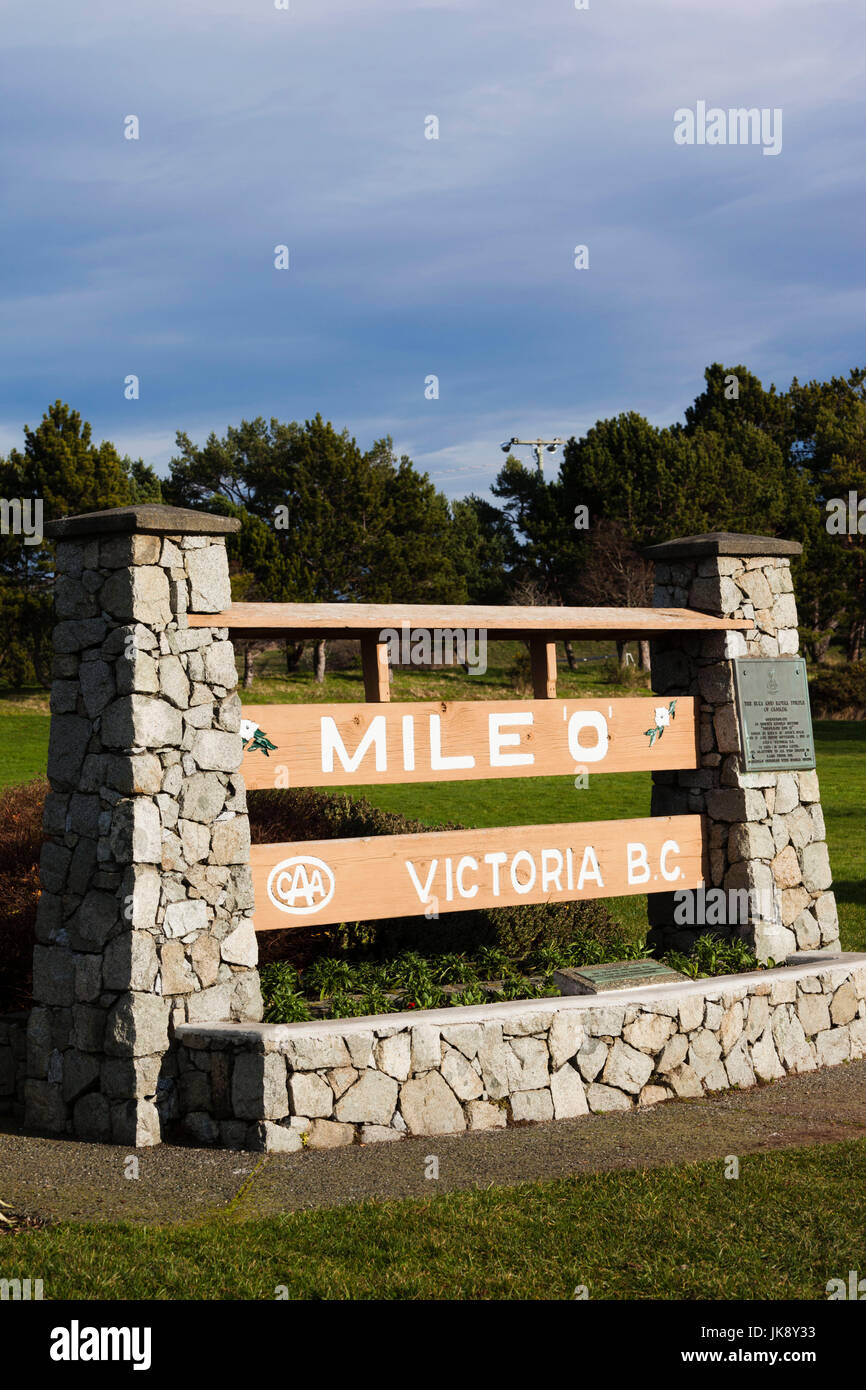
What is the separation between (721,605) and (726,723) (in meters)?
0.88

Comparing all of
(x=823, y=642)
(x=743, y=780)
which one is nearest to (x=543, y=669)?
(x=743, y=780)

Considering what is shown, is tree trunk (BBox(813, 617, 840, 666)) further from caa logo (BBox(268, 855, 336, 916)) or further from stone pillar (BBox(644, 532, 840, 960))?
caa logo (BBox(268, 855, 336, 916))

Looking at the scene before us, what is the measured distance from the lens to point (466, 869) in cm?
808

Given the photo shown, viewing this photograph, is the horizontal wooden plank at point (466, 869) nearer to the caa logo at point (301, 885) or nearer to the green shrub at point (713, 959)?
the caa logo at point (301, 885)

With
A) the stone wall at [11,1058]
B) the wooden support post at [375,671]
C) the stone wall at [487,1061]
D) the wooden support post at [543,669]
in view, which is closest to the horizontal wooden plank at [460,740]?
the wooden support post at [375,671]

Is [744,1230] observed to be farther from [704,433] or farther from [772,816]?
[704,433]

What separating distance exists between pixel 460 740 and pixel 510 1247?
12.2 feet

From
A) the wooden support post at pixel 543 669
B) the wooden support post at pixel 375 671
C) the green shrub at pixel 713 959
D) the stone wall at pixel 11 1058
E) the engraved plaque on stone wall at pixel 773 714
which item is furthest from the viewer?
the engraved plaque on stone wall at pixel 773 714

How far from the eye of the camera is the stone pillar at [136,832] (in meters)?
6.68

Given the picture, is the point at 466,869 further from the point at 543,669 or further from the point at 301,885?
the point at 543,669

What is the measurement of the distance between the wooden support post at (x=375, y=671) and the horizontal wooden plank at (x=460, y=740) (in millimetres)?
152

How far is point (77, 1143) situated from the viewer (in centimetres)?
668

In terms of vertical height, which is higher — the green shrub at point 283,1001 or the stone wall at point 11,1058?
the green shrub at point 283,1001
